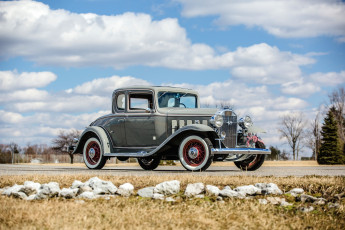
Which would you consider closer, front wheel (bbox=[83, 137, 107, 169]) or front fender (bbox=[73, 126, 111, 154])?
front fender (bbox=[73, 126, 111, 154])

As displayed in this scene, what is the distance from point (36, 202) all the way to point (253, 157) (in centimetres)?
685

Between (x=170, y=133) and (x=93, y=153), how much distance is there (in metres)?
2.62

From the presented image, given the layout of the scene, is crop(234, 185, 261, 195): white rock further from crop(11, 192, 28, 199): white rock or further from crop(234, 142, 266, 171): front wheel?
crop(234, 142, 266, 171): front wheel

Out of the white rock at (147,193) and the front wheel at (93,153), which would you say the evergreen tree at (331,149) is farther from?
the white rock at (147,193)

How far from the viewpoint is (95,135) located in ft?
40.0

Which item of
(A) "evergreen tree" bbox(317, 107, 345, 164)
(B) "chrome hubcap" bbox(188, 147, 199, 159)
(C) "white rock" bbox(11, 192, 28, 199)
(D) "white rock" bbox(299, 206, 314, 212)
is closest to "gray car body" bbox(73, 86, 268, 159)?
(B) "chrome hubcap" bbox(188, 147, 199, 159)

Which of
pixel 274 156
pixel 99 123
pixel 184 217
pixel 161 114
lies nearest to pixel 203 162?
pixel 161 114

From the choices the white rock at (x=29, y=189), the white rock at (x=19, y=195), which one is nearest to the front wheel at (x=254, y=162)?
the white rock at (x=29, y=189)

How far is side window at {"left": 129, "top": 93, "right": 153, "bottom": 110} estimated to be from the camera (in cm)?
1143

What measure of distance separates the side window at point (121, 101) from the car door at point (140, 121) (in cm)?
18

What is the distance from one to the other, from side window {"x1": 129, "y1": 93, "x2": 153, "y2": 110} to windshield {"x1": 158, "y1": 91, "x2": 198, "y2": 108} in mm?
307

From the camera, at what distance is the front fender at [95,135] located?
1167cm

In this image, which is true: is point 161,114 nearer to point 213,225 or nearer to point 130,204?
point 130,204

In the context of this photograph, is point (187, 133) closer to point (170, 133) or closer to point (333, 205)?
point (170, 133)
